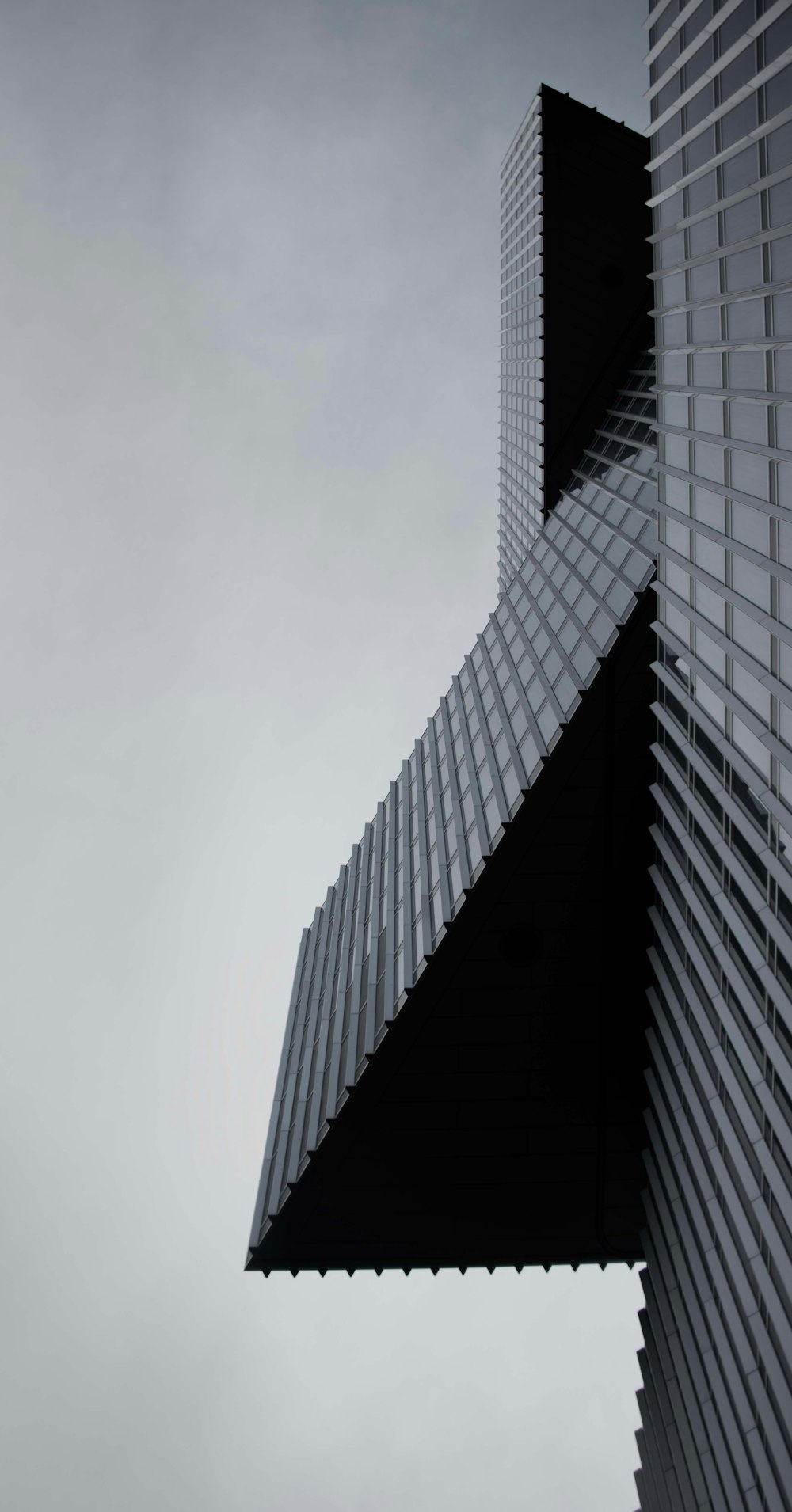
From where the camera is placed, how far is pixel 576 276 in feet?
213

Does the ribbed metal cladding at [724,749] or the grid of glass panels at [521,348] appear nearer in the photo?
the ribbed metal cladding at [724,749]

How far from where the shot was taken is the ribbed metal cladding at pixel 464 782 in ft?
115

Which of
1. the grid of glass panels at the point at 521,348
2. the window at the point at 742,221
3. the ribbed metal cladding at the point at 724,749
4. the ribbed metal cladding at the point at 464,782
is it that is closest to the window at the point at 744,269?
the ribbed metal cladding at the point at 724,749

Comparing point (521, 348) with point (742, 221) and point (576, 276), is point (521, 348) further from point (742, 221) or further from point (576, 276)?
point (742, 221)

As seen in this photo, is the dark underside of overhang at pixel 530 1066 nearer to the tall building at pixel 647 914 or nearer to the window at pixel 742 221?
the tall building at pixel 647 914

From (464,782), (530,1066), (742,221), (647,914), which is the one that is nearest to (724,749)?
(647,914)

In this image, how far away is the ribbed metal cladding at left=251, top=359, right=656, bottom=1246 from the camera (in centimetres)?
3500

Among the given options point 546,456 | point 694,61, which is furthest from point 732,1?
point 546,456

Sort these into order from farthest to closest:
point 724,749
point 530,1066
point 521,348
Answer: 1. point 521,348
2. point 530,1066
3. point 724,749

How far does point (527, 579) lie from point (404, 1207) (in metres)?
25.4

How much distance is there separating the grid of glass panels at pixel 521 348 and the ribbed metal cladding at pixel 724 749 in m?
32.4

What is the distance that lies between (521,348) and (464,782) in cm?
4046

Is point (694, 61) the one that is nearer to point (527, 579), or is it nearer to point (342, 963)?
point (527, 579)

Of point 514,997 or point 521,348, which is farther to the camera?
point 521,348
